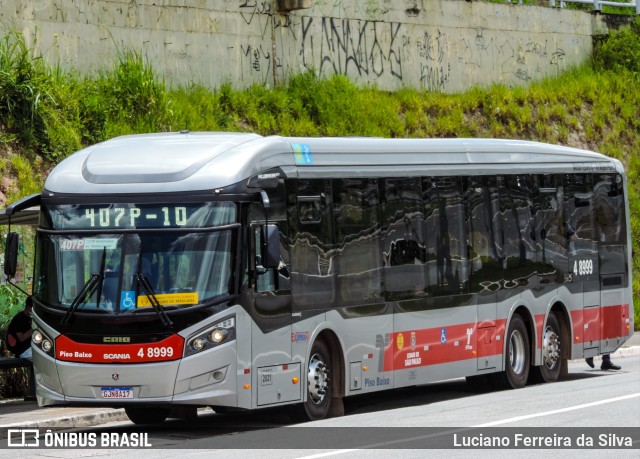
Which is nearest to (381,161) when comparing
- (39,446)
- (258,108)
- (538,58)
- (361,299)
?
(361,299)

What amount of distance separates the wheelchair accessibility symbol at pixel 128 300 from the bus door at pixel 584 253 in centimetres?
896

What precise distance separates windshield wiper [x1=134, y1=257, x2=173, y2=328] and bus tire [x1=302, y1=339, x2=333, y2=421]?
7.12 ft

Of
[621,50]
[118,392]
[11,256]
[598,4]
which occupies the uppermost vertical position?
[598,4]

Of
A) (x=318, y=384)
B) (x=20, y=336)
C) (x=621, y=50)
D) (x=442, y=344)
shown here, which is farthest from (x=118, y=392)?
(x=621, y=50)

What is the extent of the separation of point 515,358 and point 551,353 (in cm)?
104

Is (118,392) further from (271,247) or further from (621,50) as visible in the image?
(621,50)

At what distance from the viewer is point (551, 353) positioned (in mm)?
20078

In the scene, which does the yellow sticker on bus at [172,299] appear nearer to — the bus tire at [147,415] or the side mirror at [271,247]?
the side mirror at [271,247]

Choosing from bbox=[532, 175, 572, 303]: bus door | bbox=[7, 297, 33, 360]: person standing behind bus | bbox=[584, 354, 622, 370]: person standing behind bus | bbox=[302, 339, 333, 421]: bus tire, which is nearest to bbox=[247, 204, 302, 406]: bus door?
bbox=[302, 339, 333, 421]: bus tire

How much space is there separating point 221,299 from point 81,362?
1.52 metres

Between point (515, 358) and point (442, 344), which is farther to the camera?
point (515, 358)

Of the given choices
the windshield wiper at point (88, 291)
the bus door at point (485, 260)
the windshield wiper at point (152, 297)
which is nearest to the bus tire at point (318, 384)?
the windshield wiper at point (152, 297)

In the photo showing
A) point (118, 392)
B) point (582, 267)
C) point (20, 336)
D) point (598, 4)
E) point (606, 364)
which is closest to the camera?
point (118, 392)

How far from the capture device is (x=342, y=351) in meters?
15.3
